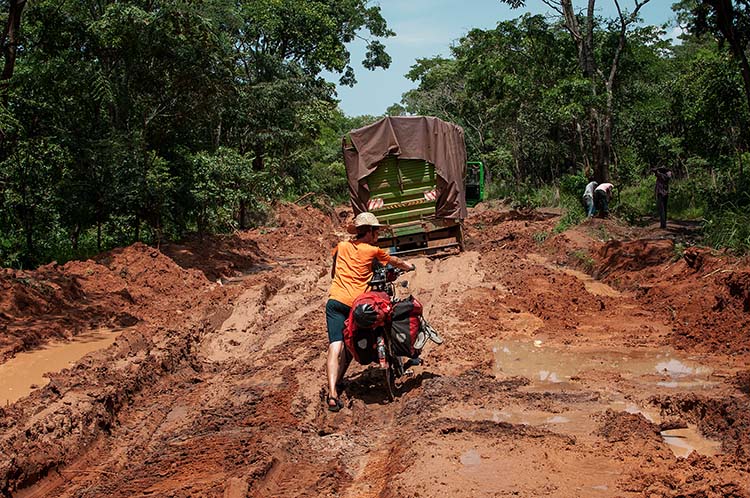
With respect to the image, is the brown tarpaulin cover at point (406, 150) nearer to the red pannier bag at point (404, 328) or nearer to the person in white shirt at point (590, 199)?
the person in white shirt at point (590, 199)

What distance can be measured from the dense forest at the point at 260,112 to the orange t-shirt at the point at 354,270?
26.6ft

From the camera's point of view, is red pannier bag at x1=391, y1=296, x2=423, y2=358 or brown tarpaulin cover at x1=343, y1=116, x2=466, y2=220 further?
brown tarpaulin cover at x1=343, y1=116, x2=466, y2=220

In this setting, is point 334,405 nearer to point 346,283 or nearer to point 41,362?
point 346,283

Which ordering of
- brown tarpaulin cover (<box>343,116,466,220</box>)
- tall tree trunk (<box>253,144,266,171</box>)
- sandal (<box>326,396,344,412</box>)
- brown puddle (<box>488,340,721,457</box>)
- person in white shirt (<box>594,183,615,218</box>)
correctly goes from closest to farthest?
brown puddle (<box>488,340,721,457</box>) → sandal (<box>326,396,344,412</box>) → brown tarpaulin cover (<box>343,116,466,220</box>) → person in white shirt (<box>594,183,615,218</box>) → tall tree trunk (<box>253,144,266,171</box>)

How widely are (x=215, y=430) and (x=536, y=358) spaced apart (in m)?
3.82

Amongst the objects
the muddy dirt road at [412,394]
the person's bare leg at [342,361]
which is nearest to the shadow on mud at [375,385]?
the muddy dirt road at [412,394]

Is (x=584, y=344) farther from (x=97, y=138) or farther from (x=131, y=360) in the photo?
(x=97, y=138)

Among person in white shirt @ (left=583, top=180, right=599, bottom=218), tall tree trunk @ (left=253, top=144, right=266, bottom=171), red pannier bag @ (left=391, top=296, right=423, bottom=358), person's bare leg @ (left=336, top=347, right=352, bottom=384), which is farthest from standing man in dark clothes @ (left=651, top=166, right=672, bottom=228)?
tall tree trunk @ (left=253, top=144, right=266, bottom=171)

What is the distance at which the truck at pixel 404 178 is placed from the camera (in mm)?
15656

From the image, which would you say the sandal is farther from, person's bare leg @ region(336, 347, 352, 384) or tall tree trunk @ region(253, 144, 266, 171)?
tall tree trunk @ region(253, 144, 266, 171)

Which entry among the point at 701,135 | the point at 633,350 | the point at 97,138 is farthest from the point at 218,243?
the point at 701,135

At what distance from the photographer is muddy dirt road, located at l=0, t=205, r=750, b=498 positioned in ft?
15.8

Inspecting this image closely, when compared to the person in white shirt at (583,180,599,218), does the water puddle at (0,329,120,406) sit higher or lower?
lower

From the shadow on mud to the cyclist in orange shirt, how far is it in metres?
0.40
